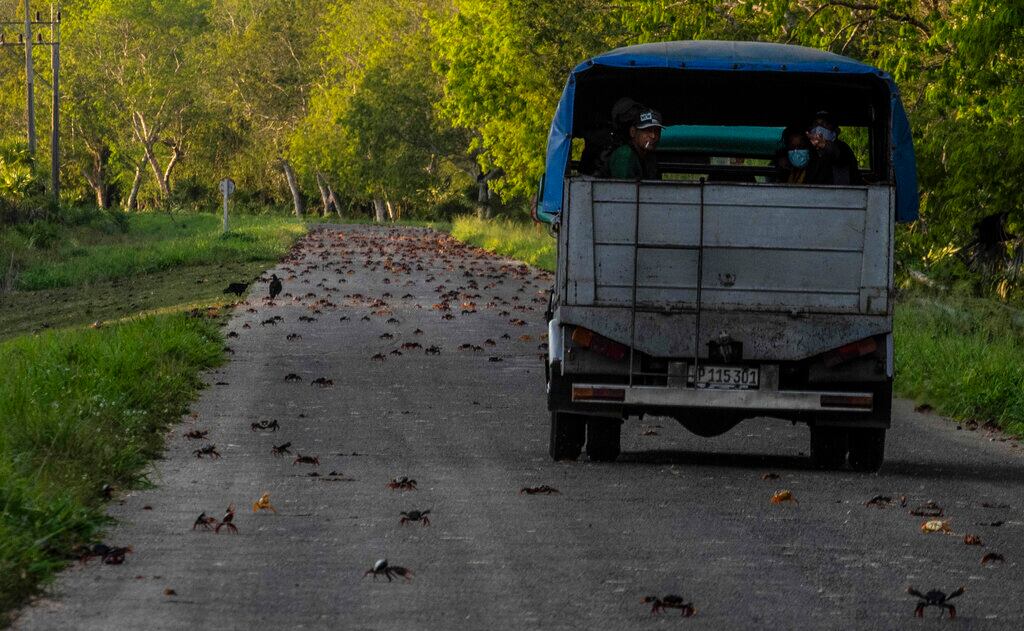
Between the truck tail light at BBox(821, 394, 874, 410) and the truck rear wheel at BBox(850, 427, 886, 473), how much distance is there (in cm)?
34

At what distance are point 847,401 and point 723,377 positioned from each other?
77cm

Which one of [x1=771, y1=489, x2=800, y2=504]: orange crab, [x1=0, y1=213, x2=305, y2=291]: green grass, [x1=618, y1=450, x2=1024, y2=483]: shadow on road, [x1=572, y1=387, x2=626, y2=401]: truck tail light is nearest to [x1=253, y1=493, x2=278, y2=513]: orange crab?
[x1=572, y1=387, x2=626, y2=401]: truck tail light

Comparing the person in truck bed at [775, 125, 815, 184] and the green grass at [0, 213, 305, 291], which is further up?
the person in truck bed at [775, 125, 815, 184]

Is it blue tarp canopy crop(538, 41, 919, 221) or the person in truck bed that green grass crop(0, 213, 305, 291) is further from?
the person in truck bed

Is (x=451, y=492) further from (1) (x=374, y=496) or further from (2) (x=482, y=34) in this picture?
(2) (x=482, y=34)

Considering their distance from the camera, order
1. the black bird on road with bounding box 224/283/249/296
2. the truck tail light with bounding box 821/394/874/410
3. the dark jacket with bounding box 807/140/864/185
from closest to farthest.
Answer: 1. the truck tail light with bounding box 821/394/874/410
2. the dark jacket with bounding box 807/140/864/185
3. the black bird on road with bounding box 224/283/249/296

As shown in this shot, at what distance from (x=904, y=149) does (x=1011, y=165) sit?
9067mm

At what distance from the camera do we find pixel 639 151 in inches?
462

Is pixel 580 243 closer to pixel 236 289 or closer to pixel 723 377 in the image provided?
pixel 723 377

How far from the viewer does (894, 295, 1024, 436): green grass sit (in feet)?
48.1

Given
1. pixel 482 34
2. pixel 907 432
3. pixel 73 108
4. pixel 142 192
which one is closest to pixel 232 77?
pixel 73 108

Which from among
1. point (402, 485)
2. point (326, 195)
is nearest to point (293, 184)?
point (326, 195)

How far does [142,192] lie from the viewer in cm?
10975

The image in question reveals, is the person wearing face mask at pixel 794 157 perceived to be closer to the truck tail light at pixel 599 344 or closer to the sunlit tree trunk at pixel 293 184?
the truck tail light at pixel 599 344
